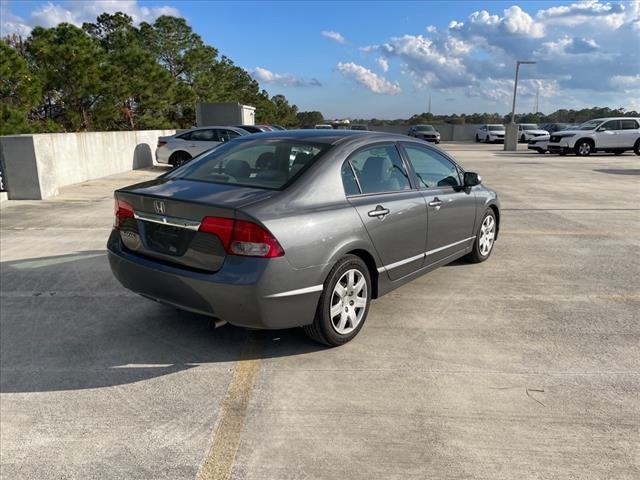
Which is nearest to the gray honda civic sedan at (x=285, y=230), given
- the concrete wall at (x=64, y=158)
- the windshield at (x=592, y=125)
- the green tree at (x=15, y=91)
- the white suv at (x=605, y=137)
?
the concrete wall at (x=64, y=158)

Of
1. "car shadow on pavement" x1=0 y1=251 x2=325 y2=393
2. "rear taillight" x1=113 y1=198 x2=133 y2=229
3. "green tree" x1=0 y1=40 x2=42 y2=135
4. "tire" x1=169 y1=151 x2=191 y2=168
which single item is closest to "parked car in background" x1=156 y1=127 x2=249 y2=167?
"tire" x1=169 y1=151 x2=191 y2=168

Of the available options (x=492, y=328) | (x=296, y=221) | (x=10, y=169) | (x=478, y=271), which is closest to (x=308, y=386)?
(x=296, y=221)

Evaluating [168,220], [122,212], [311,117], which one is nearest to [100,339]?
[122,212]

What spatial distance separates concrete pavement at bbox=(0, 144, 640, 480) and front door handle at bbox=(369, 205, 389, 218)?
3.05 ft

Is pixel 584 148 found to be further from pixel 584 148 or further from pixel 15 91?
pixel 15 91

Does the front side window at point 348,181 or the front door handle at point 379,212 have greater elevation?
the front side window at point 348,181

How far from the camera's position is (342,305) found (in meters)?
3.69

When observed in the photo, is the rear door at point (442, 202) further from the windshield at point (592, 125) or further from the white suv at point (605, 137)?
the windshield at point (592, 125)

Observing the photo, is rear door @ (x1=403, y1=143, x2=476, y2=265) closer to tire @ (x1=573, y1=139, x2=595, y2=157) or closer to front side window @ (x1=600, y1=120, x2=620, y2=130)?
tire @ (x1=573, y1=139, x2=595, y2=157)

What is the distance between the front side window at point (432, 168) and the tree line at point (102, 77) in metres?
11.5

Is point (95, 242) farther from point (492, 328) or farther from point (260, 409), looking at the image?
point (492, 328)

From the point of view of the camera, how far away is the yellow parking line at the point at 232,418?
2492mm

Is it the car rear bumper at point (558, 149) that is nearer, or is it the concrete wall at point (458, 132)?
the car rear bumper at point (558, 149)

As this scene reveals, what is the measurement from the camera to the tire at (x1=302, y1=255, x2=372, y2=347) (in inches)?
138
